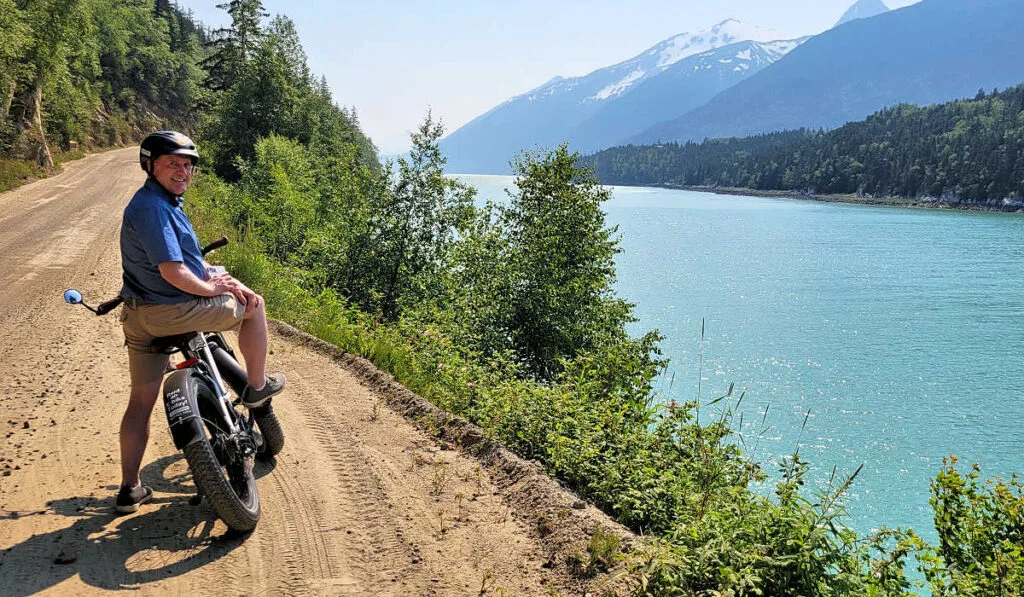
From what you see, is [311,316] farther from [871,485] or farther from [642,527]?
[871,485]

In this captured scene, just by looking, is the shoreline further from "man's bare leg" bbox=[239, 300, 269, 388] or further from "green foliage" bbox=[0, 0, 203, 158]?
"man's bare leg" bbox=[239, 300, 269, 388]

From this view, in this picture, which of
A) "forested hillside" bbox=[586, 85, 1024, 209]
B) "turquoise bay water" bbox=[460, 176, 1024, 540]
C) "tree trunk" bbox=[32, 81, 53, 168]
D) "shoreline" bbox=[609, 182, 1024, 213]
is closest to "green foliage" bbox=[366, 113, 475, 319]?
"turquoise bay water" bbox=[460, 176, 1024, 540]

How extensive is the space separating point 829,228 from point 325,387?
89.7 meters

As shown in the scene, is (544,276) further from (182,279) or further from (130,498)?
(182,279)

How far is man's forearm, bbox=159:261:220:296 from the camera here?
3.65 m

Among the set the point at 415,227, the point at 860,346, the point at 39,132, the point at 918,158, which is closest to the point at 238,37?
the point at 39,132

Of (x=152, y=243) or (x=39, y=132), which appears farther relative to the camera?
(x=39, y=132)

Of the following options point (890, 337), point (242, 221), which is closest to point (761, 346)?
point (890, 337)

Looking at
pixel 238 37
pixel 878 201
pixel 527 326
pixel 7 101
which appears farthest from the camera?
pixel 878 201

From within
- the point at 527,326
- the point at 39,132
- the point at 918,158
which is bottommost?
the point at 527,326

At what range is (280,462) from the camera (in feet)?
17.1

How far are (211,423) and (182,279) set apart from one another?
0.97 metres

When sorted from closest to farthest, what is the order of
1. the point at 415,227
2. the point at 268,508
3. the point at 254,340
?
1. the point at 254,340
2. the point at 268,508
3. the point at 415,227

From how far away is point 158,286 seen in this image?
3770 millimetres
